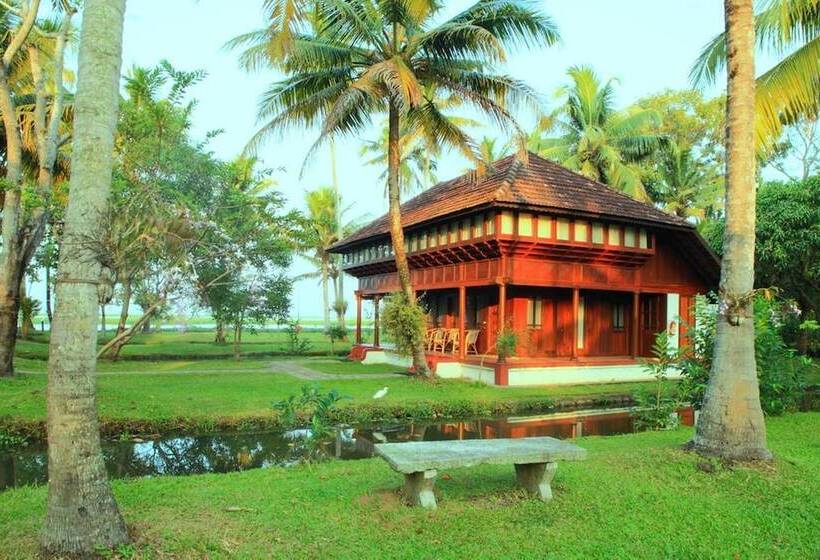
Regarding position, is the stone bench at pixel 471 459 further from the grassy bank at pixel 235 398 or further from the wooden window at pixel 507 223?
the wooden window at pixel 507 223

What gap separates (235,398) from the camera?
1255 cm

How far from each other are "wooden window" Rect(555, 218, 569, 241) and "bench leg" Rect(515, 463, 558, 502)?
12128 mm

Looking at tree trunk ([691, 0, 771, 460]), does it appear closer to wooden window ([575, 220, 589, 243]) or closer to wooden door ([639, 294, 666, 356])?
wooden window ([575, 220, 589, 243])

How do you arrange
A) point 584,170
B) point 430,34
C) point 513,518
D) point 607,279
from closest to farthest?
1. point 513,518
2. point 430,34
3. point 607,279
4. point 584,170

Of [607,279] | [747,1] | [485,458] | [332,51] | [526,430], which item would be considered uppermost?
[332,51]

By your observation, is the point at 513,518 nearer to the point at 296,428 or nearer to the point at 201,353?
the point at 296,428

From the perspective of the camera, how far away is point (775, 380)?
33.5 feet

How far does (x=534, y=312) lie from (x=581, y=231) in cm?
336

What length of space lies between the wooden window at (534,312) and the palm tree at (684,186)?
17004 millimetres

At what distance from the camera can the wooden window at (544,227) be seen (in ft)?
55.5

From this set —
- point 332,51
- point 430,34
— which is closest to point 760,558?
point 430,34

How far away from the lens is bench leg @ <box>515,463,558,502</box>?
5.55 meters

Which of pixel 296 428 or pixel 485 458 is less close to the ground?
pixel 485 458

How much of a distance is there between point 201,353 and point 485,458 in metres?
22.6
